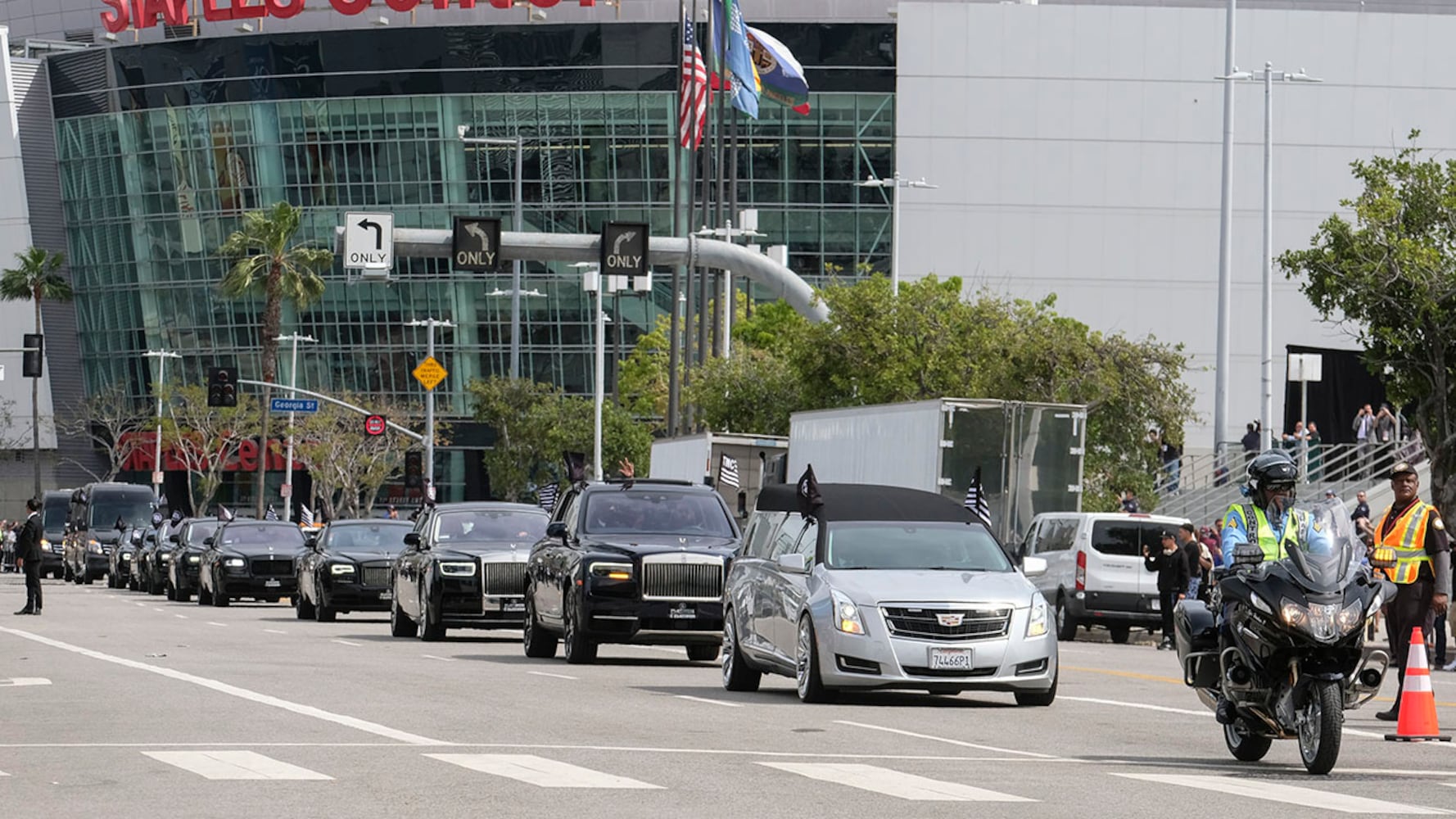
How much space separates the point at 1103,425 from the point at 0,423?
232ft

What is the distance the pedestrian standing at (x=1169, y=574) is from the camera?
107ft

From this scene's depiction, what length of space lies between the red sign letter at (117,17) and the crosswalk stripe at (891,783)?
8829 cm

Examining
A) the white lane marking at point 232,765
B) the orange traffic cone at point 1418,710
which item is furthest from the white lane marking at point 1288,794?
the white lane marking at point 232,765

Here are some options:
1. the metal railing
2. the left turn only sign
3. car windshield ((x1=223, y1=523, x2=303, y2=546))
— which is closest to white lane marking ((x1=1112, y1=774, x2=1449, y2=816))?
the left turn only sign

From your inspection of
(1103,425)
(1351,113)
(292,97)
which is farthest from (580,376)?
(1103,425)

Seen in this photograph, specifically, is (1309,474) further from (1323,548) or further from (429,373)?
(1323,548)

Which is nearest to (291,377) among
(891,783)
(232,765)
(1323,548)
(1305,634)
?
(232,765)

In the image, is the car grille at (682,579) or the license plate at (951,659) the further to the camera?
the car grille at (682,579)

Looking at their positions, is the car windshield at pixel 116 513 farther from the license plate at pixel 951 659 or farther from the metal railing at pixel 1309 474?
the license plate at pixel 951 659

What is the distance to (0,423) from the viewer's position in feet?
365

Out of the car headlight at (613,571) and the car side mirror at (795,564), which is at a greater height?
the car side mirror at (795,564)

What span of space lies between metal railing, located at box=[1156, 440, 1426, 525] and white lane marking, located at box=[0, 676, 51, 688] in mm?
28953

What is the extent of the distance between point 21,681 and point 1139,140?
245 feet

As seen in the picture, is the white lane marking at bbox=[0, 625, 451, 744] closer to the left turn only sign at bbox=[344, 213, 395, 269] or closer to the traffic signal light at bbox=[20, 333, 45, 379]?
the left turn only sign at bbox=[344, 213, 395, 269]
